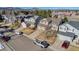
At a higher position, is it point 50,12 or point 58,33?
point 50,12

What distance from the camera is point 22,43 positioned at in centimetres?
192

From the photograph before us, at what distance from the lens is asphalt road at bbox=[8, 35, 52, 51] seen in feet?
6.29

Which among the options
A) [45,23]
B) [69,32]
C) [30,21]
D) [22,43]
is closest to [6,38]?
[22,43]

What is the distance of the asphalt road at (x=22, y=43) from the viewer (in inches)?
75.4

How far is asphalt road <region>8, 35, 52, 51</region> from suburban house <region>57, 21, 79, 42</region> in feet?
0.56

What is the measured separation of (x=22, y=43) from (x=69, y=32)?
398mm

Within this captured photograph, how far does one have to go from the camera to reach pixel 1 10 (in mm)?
1899

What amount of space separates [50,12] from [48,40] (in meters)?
0.23

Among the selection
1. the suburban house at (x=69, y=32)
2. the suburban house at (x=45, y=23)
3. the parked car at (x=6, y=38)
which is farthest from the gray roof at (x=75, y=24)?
the parked car at (x=6, y=38)

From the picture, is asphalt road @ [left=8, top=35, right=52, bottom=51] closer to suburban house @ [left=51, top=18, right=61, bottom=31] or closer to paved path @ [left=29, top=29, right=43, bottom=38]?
paved path @ [left=29, top=29, right=43, bottom=38]

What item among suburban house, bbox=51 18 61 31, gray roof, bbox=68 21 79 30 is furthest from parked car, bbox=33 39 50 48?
gray roof, bbox=68 21 79 30
